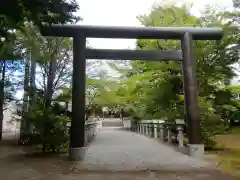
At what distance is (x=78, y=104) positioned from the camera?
7383mm

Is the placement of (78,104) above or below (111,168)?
above

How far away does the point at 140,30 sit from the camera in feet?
25.3

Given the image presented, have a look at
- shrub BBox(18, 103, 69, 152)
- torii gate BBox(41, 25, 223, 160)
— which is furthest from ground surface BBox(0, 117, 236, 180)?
torii gate BBox(41, 25, 223, 160)

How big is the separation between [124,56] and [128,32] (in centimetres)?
81

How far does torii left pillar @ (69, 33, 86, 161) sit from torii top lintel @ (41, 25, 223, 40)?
25cm

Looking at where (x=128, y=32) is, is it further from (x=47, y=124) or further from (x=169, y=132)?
(x=169, y=132)

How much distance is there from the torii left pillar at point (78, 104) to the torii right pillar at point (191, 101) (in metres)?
3.44

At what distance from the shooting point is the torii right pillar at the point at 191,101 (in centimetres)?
740

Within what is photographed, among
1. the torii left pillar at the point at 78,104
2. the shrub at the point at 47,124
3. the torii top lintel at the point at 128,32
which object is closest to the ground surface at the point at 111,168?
the torii left pillar at the point at 78,104

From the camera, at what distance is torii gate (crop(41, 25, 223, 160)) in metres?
7.33

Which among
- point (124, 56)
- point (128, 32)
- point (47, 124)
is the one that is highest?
point (128, 32)

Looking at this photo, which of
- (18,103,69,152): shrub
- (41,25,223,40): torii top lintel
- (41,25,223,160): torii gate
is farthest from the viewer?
(18,103,69,152): shrub

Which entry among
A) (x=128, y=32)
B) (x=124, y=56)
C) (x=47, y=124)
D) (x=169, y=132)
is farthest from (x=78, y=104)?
(x=169, y=132)

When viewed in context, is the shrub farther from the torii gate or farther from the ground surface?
the torii gate
